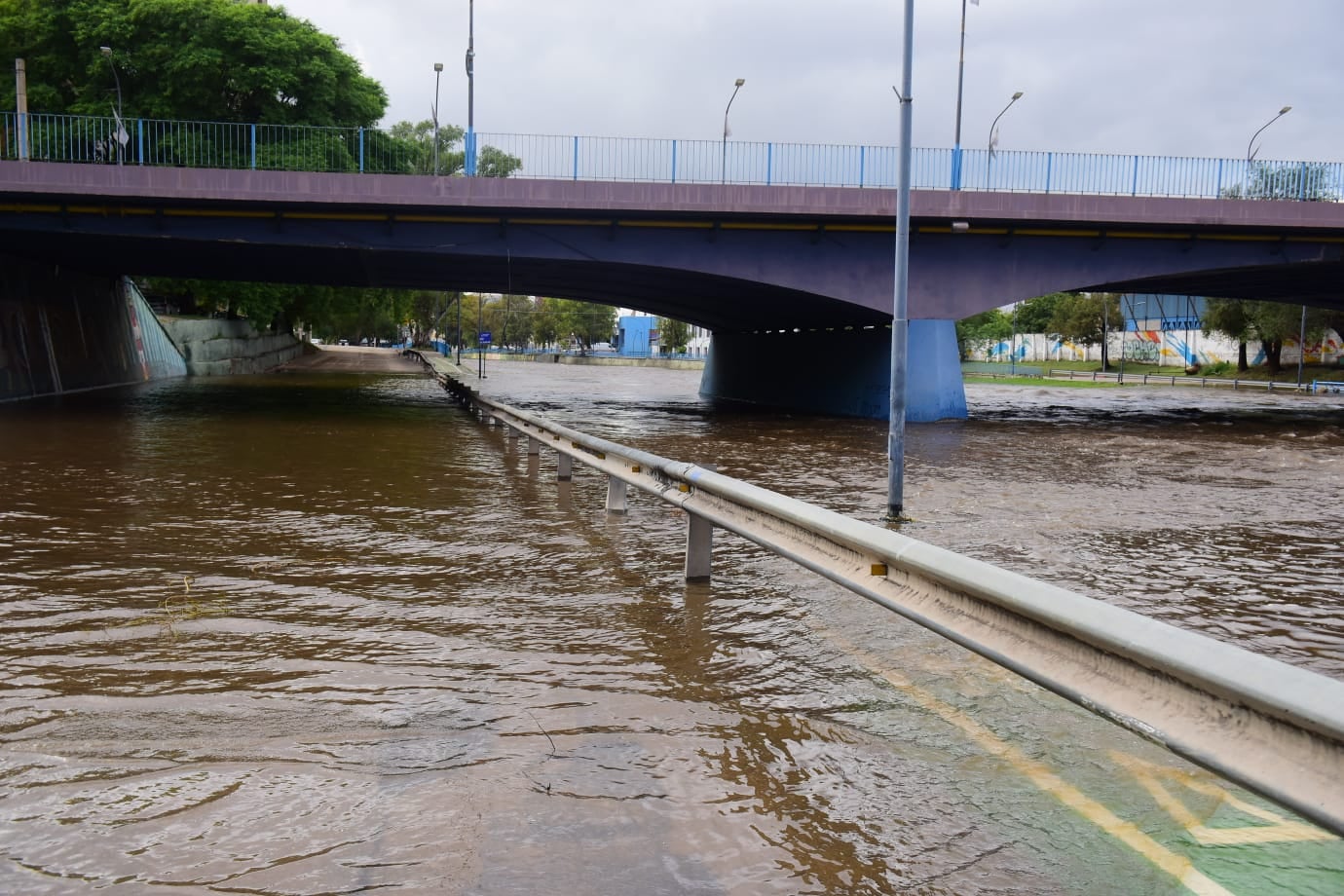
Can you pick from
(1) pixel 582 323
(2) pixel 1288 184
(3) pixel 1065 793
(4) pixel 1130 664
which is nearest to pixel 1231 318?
(2) pixel 1288 184

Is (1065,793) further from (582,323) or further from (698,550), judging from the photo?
(582,323)

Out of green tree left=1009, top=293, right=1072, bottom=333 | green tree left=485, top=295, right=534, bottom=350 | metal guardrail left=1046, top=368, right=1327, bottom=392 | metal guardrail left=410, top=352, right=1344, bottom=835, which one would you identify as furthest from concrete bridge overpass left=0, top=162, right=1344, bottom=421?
green tree left=485, top=295, right=534, bottom=350

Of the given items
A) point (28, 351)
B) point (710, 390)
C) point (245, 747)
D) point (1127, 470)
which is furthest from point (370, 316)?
point (245, 747)

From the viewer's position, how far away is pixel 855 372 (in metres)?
31.0

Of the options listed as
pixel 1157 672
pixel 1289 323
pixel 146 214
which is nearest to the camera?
pixel 1157 672

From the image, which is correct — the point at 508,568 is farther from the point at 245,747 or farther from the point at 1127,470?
the point at 1127,470

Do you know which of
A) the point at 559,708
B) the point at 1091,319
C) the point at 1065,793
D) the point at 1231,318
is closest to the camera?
the point at 1065,793

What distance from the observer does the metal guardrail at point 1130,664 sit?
238 cm

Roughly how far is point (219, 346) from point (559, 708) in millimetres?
50073

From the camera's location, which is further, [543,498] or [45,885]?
[543,498]

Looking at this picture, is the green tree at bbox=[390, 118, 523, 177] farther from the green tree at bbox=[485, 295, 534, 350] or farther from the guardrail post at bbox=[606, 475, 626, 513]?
the guardrail post at bbox=[606, 475, 626, 513]

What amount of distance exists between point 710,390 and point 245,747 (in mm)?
42961

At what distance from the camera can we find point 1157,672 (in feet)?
9.48

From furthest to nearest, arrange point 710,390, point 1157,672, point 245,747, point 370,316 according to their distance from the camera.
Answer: point 370,316, point 710,390, point 245,747, point 1157,672
